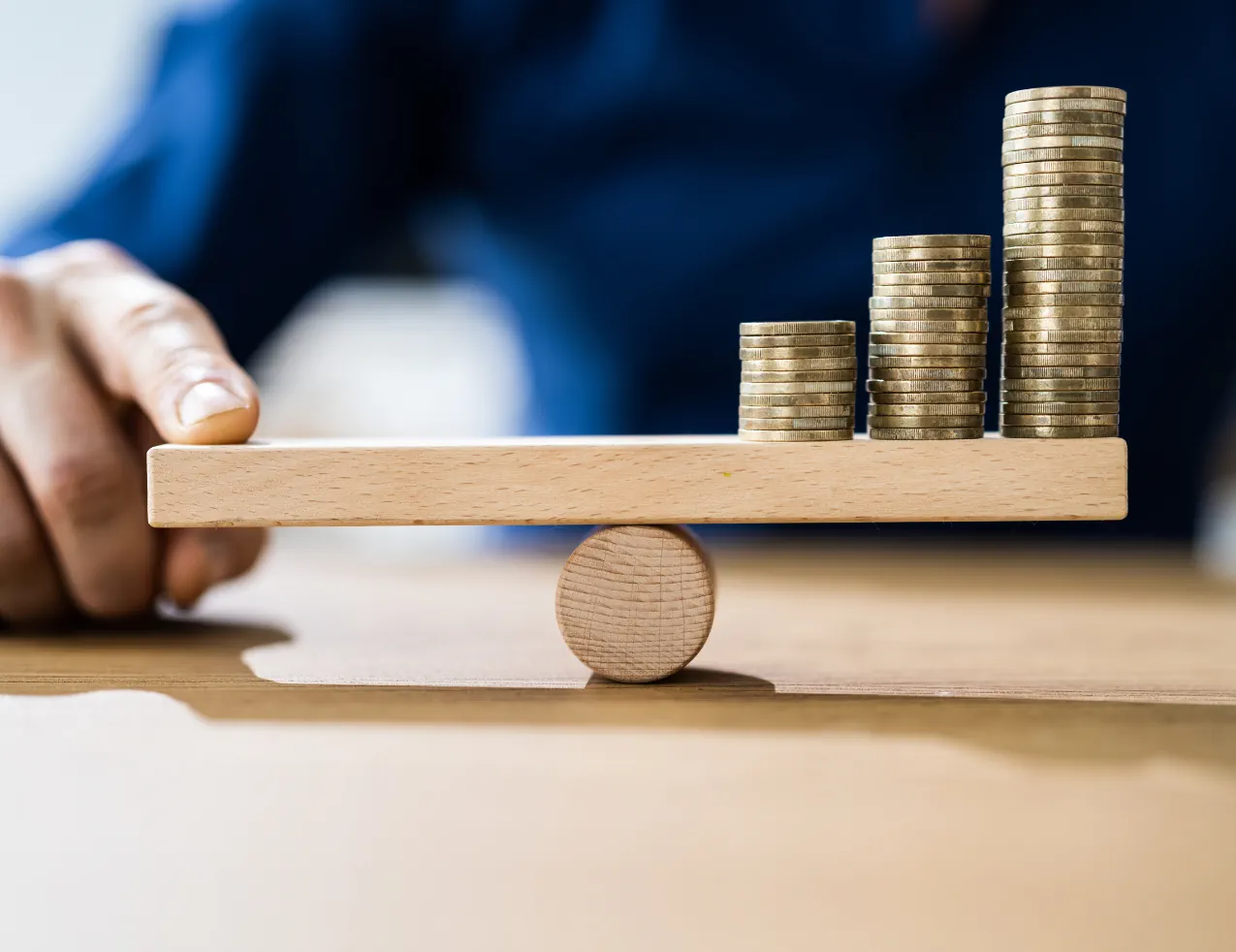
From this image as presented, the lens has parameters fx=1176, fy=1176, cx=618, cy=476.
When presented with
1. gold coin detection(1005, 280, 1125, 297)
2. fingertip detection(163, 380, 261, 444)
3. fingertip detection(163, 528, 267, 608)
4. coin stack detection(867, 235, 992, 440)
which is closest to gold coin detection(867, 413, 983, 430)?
coin stack detection(867, 235, 992, 440)

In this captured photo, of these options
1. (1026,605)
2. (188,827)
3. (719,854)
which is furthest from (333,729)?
(1026,605)

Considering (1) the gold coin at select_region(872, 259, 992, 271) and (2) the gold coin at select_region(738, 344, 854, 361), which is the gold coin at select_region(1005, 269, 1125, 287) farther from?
(2) the gold coin at select_region(738, 344, 854, 361)

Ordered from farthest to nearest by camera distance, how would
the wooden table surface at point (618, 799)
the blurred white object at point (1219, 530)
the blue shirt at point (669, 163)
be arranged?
the blue shirt at point (669, 163)
the blurred white object at point (1219, 530)
the wooden table surface at point (618, 799)

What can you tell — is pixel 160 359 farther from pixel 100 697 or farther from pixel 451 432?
pixel 451 432

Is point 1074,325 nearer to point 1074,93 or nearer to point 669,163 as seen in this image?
point 1074,93

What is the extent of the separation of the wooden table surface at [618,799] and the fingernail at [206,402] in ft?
0.64

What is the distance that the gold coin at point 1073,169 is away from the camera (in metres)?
A: 0.86

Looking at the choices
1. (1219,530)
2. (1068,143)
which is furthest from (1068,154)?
(1219,530)

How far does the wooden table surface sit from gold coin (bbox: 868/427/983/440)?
0.18 metres

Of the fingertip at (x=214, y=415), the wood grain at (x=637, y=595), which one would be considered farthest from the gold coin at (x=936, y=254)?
the fingertip at (x=214, y=415)

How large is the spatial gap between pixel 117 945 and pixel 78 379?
2.28 ft

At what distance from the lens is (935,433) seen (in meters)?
0.87

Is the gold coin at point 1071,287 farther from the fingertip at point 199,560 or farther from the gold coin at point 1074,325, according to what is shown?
the fingertip at point 199,560

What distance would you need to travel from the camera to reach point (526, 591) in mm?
1290
